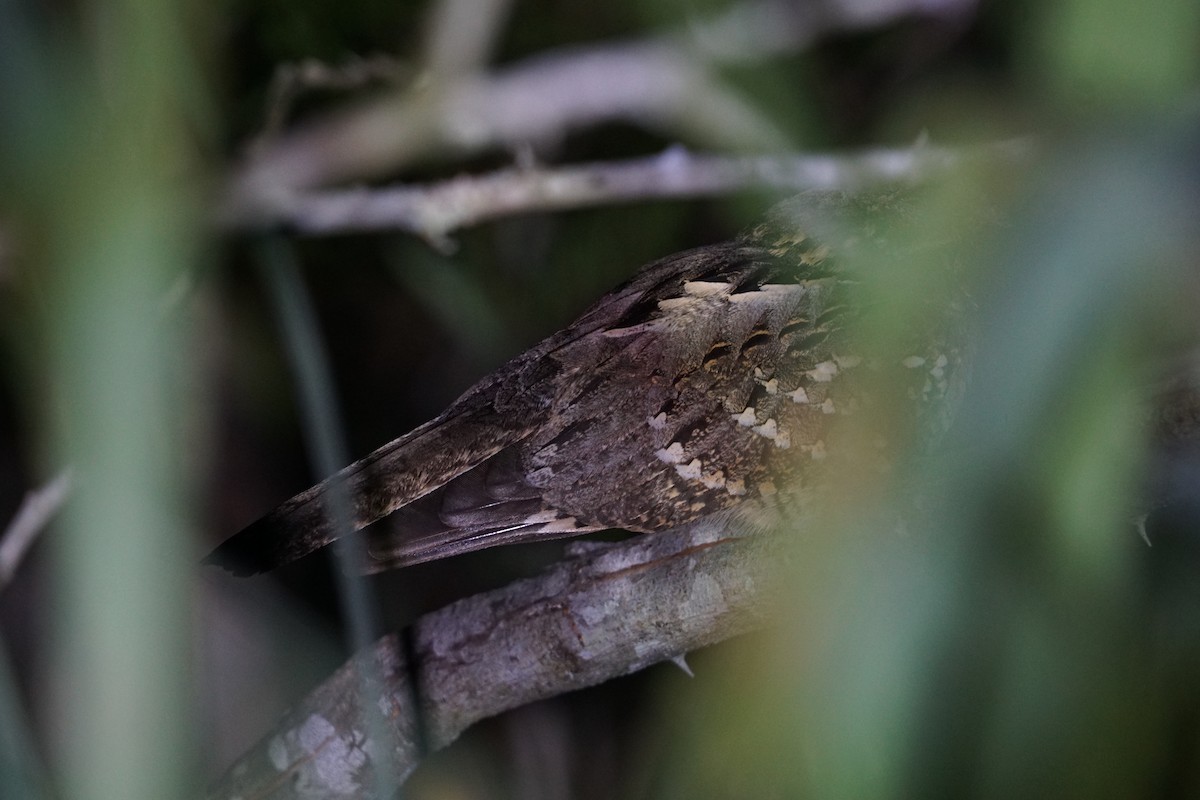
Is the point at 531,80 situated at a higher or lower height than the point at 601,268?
higher

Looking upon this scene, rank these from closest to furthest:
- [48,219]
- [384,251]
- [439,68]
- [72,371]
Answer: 1. [72,371]
2. [48,219]
3. [384,251]
4. [439,68]

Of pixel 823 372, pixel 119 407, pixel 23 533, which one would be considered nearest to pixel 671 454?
pixel 823 372

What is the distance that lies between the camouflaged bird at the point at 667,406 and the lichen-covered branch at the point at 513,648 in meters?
0.05

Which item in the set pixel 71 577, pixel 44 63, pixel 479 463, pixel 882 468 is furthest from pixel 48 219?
pixel 882 468

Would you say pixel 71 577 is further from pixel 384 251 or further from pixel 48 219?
pixel 384 251

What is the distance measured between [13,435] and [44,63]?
1.80ft

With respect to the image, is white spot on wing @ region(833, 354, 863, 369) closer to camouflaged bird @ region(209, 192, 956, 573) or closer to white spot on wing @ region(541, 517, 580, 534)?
camouflaged bird @ region(209, 192, 956, 573)

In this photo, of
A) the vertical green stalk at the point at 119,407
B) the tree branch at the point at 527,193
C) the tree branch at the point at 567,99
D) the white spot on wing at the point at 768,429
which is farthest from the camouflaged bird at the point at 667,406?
the tree branch at the point at 567,99

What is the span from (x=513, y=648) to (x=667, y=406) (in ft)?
0.93

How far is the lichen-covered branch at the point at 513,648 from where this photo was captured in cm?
78

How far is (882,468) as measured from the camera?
27.1 inches

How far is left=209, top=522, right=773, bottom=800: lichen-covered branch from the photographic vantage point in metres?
0.78

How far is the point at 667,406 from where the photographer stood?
2.71 ft

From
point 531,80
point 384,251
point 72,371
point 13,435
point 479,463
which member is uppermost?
point 531,80
